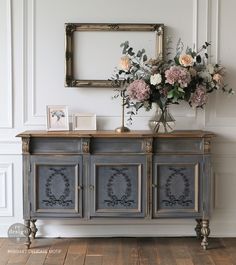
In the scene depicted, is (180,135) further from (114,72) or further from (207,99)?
(114,72)

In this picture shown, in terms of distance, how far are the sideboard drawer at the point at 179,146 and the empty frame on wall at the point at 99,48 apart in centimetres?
69

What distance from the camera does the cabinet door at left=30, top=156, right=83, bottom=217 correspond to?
3.68 metres

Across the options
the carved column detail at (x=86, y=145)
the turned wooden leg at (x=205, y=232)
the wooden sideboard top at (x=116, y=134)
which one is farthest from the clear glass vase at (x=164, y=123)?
the turned wooden leg at (x=205, y=232)

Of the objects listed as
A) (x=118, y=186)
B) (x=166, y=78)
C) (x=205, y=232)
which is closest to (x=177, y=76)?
(x=166, y=78)

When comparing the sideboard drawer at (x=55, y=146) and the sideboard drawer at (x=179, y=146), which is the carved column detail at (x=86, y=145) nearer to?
the sideboard drawer at (x=55, y=146)

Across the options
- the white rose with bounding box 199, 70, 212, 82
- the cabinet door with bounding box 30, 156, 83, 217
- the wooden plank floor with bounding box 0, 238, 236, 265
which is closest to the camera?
the wooden plank floor with bounding box 0, 238, 236, 265

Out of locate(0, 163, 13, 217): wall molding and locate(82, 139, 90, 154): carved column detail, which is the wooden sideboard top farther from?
locate(0, 163, 13, 217): wall molding

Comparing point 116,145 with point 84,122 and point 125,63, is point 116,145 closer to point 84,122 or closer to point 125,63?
point 84,122

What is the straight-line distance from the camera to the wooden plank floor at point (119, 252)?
11.3 ft

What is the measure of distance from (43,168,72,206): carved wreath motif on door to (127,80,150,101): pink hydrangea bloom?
2.60 feet

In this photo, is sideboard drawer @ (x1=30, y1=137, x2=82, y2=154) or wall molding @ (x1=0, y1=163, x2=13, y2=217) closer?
sideboard drawer @ (x1=30, y1=137, x2=82, y2=154)

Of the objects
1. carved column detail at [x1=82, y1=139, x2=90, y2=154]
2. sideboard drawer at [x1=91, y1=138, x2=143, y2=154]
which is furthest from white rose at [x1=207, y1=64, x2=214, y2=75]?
carved column detail at [x1=82, y1=139, x2=90, y2=154]

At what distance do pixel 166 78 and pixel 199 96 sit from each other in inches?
12.3

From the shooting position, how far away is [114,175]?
3.69 meters
